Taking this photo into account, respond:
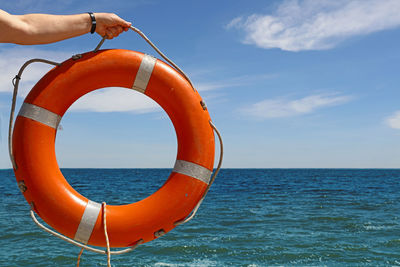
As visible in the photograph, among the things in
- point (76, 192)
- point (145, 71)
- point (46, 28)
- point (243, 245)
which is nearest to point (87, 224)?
point (76, 192)

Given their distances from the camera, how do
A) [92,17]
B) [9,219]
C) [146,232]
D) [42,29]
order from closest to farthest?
1. [42,29]
2. [92,17]
3. [146,232]
4. [9,219]

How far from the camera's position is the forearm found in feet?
5.53

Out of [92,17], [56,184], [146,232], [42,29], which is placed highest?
[92,17]

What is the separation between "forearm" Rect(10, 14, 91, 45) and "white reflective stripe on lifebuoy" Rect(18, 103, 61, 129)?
0.37 meters

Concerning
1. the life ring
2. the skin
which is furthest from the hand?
the life ring

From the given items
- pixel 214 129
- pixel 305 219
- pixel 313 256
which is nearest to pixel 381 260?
pixel 313 256

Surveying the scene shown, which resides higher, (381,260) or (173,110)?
(173,110)

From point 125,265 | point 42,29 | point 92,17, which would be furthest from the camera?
point 125,265

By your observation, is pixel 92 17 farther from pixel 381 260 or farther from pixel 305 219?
pixel 305 219

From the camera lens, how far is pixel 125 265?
484cm

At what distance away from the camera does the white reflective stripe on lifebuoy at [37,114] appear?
1942 millimetres

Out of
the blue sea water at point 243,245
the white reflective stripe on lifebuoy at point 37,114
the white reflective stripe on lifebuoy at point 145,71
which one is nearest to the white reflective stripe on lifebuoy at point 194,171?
the white reflective stripe on lifebuoy at point 145,71

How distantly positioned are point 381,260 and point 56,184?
4813 mm

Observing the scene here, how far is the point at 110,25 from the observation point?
1957 millimetres
